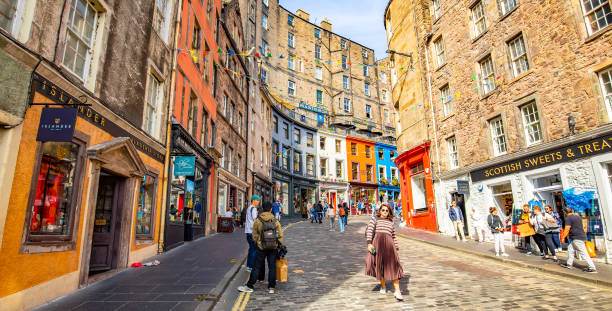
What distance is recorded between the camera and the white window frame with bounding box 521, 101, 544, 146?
1198 centimetres

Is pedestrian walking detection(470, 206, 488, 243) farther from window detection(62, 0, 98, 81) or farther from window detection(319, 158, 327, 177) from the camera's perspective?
window detection(319, 158, 327, 177)

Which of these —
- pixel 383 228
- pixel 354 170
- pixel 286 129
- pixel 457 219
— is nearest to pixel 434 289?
pixel 383 228

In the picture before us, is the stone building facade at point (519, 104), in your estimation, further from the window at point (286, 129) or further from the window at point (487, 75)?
the window at point (286, 129)

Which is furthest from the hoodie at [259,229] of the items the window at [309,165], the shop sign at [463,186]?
the window at [309,165]

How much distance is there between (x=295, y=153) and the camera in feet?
115

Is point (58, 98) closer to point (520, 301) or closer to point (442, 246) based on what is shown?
point (520, 301)

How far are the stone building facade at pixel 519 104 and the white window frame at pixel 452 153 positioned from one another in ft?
0.19

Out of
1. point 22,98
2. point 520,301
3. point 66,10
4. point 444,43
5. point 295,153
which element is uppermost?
point 444,43

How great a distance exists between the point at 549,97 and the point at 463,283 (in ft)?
28.5

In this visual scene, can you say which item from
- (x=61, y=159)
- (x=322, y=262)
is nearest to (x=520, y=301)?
(x=322, y=262)

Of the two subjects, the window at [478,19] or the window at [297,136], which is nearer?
the window at [478,19]

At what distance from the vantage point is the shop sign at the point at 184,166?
35.0 feet

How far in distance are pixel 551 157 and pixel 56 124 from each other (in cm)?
1393

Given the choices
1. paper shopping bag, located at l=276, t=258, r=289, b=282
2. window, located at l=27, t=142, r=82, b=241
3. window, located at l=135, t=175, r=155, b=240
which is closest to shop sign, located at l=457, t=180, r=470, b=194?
paper shopping bag, located at l=276, t=258, r=289, b=282
